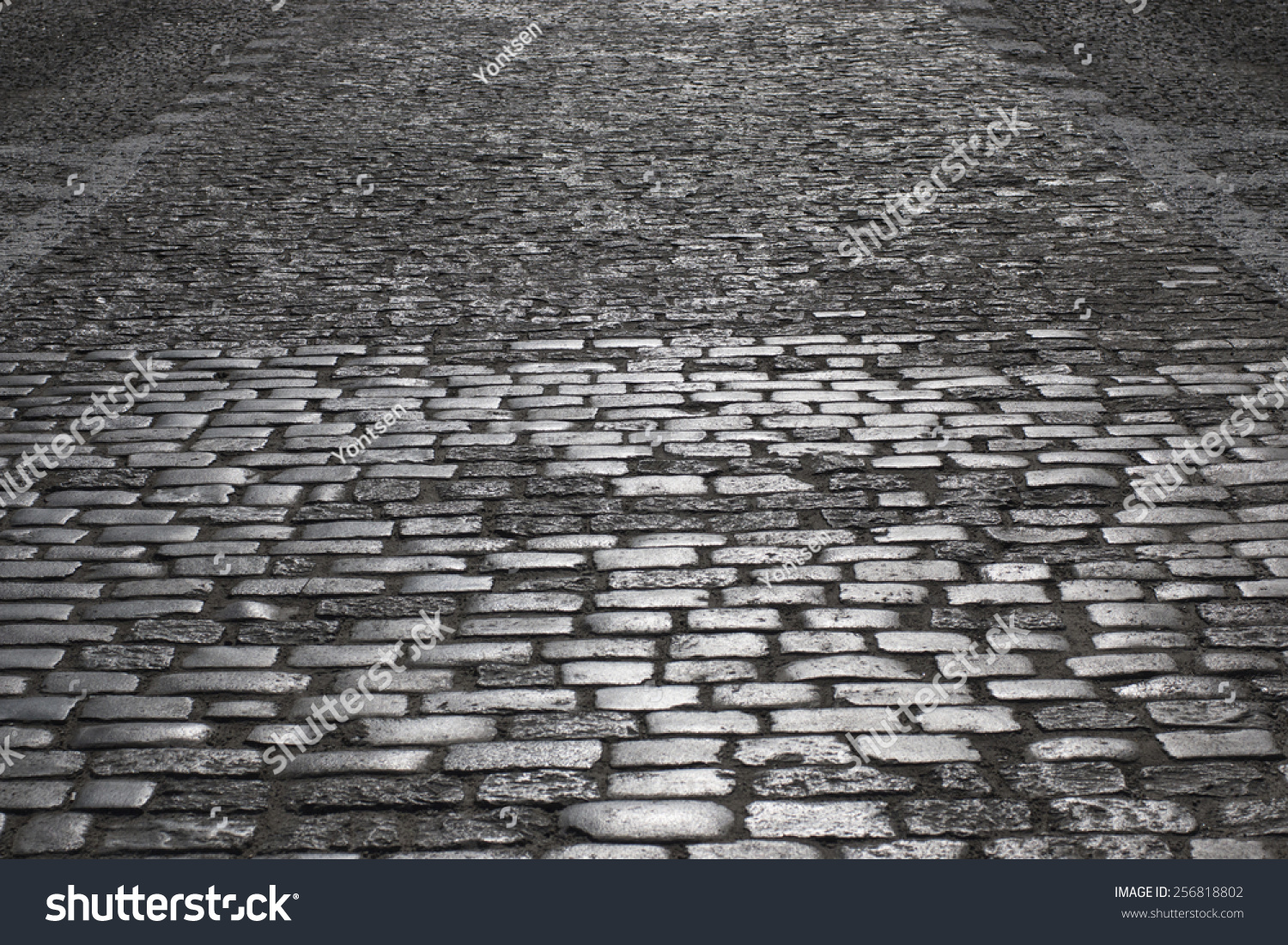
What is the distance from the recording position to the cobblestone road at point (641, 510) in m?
3.18

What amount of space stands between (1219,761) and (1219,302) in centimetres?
379

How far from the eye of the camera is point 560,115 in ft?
34.5

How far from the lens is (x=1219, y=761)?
10.6ft

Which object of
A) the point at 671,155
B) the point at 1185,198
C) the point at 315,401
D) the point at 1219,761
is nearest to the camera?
the point at 1219,761

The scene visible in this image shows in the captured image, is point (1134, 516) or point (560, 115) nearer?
point (1134, 516)

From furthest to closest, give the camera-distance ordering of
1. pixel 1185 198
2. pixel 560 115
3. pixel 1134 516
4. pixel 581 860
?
pixel 560 115 → pixel 1185 198 → pixel 1134 516 → pixel 581 860

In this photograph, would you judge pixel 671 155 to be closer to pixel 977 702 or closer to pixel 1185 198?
pixel 1185 198

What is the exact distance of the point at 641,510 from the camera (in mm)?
4543

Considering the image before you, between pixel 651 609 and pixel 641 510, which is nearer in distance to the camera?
pixel 651 609

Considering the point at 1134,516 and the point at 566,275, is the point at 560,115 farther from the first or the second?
the point at 1134,516

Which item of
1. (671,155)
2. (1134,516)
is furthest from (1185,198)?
(1134,516)

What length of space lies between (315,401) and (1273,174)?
6.78 meters

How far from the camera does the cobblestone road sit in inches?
125

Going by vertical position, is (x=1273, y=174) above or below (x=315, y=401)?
above
